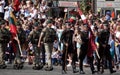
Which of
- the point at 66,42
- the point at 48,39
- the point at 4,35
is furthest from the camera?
the point at 4,35

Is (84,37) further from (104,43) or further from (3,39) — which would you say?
(3,39)

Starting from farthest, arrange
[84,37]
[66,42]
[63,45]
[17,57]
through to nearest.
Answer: [17,57] → [63,45] → [66,42] → [84,37]

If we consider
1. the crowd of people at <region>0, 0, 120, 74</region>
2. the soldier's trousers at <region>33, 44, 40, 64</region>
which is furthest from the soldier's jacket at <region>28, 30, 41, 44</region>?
the soldier's trousers at <region>33, 44, 40, 64</region>

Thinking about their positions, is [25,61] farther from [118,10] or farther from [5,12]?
[118,10]

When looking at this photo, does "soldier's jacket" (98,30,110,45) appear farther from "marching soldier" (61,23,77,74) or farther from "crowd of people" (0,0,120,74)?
"marching soldier" (61,23,77,74)

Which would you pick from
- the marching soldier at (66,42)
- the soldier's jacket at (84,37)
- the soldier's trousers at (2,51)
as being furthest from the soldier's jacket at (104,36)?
the soldier's trousers at (2,51)

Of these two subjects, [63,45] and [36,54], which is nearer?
[63,45]

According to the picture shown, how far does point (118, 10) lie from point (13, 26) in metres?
25.0

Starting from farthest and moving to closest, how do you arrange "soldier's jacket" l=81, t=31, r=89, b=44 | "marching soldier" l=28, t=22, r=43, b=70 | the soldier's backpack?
"marching soldier" l=28, t=22, r=43, b=70 < the soldier's backpack < "soldier's jacket" l=81, t=31, r=89, b=44

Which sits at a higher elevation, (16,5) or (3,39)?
(16,5)

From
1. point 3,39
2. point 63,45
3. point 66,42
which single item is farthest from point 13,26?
point 66,42

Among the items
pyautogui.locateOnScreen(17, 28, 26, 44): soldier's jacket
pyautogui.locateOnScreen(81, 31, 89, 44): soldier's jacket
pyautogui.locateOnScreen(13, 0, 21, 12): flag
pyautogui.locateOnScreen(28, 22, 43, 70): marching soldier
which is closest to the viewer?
pyautogui.locateOnScreen(81, 31, 89, 44): soldier's jacket

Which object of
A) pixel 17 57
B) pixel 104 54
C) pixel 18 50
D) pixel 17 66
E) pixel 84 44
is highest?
pixel 84 44

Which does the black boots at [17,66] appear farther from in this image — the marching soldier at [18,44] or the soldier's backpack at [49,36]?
the soldier's backpack at [49,36]
